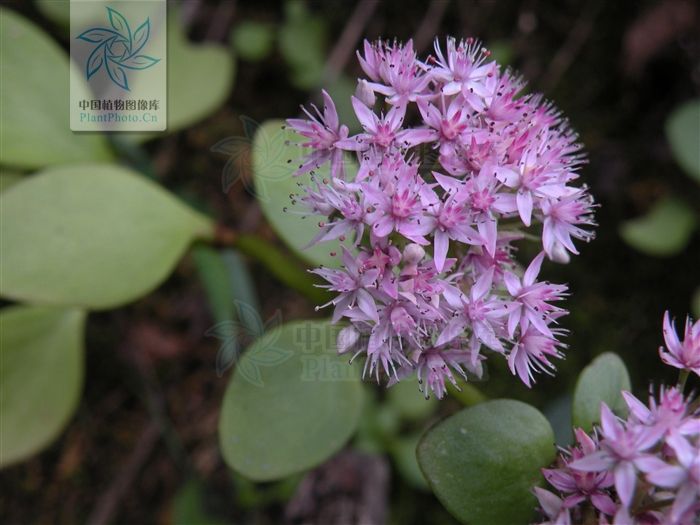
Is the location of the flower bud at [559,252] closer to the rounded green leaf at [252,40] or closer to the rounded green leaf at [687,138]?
the rounded green leaf at [687,138]

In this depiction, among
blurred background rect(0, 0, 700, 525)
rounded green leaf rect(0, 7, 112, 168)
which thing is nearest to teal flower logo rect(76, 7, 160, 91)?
rounded green leaf rect(0, 7, 112, 168)

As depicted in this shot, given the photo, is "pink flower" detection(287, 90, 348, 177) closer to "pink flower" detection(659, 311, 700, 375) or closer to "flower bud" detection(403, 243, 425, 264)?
"flower bud" detection(403, 243, 425, 264)

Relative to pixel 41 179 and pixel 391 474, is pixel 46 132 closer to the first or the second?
pixel 41 179

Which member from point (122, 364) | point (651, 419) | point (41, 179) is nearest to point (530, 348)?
point (651, 419)

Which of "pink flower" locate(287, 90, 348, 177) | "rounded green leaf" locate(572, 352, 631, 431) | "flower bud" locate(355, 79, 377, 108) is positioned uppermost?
"flower bud" locate(355, 79, 377, 108)

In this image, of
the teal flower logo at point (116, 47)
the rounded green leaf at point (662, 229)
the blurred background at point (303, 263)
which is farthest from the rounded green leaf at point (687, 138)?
the teal flower logo at point (116, 47)

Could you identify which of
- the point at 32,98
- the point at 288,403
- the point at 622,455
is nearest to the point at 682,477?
the point at 622,455
